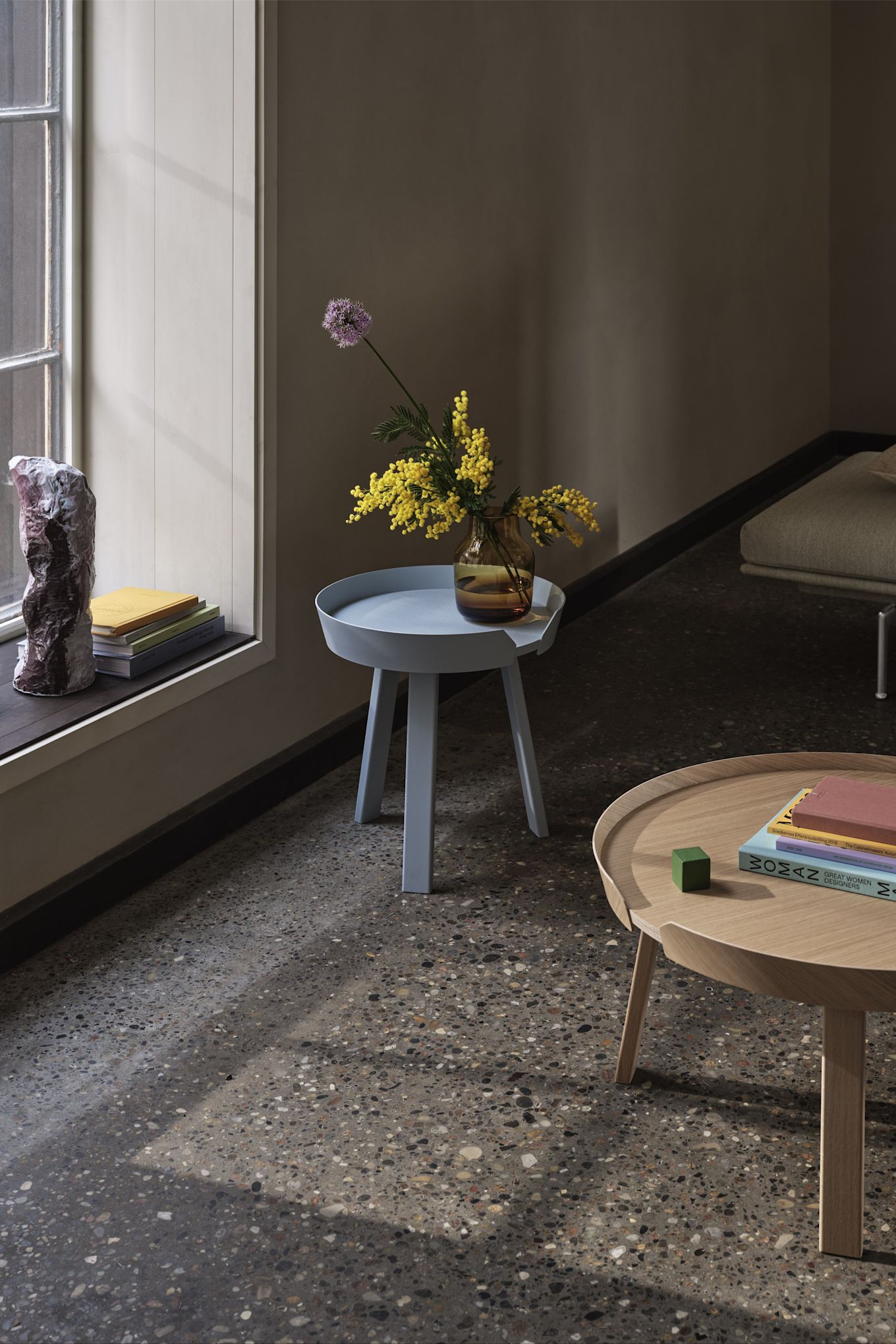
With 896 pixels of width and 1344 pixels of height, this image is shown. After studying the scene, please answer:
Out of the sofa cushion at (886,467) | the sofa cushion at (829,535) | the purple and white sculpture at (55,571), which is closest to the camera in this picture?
the purple and white sculpture at (55,571)

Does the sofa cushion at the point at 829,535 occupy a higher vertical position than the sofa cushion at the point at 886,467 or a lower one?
lower

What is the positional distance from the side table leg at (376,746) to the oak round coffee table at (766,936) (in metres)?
0.84

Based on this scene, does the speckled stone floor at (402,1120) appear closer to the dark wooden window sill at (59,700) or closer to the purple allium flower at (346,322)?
the dark wooden window sill at (59,700)

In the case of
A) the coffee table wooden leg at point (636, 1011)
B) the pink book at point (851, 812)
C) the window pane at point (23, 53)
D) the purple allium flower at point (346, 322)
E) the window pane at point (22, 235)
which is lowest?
the coffee table wooden leg at point (636, 1011)

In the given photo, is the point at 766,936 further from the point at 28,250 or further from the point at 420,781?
the point at 28,250

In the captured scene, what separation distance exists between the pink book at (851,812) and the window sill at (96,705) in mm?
1268

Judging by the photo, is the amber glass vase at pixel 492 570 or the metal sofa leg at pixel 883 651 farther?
the metal sofa leg at pixel 883 651

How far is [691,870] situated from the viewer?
183 cm

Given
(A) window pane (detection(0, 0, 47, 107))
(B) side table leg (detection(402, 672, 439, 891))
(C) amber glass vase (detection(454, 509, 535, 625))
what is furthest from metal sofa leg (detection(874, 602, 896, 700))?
(A) window pane (detection(0, 0, 47, 107))

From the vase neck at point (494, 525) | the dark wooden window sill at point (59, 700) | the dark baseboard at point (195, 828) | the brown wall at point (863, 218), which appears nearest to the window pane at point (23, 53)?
the dark wooden window sill at point (59, 700)

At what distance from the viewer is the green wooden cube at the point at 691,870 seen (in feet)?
5.99

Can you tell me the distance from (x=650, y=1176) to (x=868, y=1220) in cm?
28

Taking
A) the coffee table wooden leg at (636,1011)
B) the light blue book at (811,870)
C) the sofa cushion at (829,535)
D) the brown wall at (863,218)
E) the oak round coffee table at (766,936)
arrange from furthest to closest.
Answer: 1. the brown wall at (863,218)
2. the sofa cushion at (829,535)
3. the coffee table wooden leg at (636,1011)
4. the light blue book at (811,870)
5. the oak round coffee table at (766,936)

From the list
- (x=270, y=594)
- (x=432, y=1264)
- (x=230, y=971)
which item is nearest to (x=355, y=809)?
(x=270, y=594)
